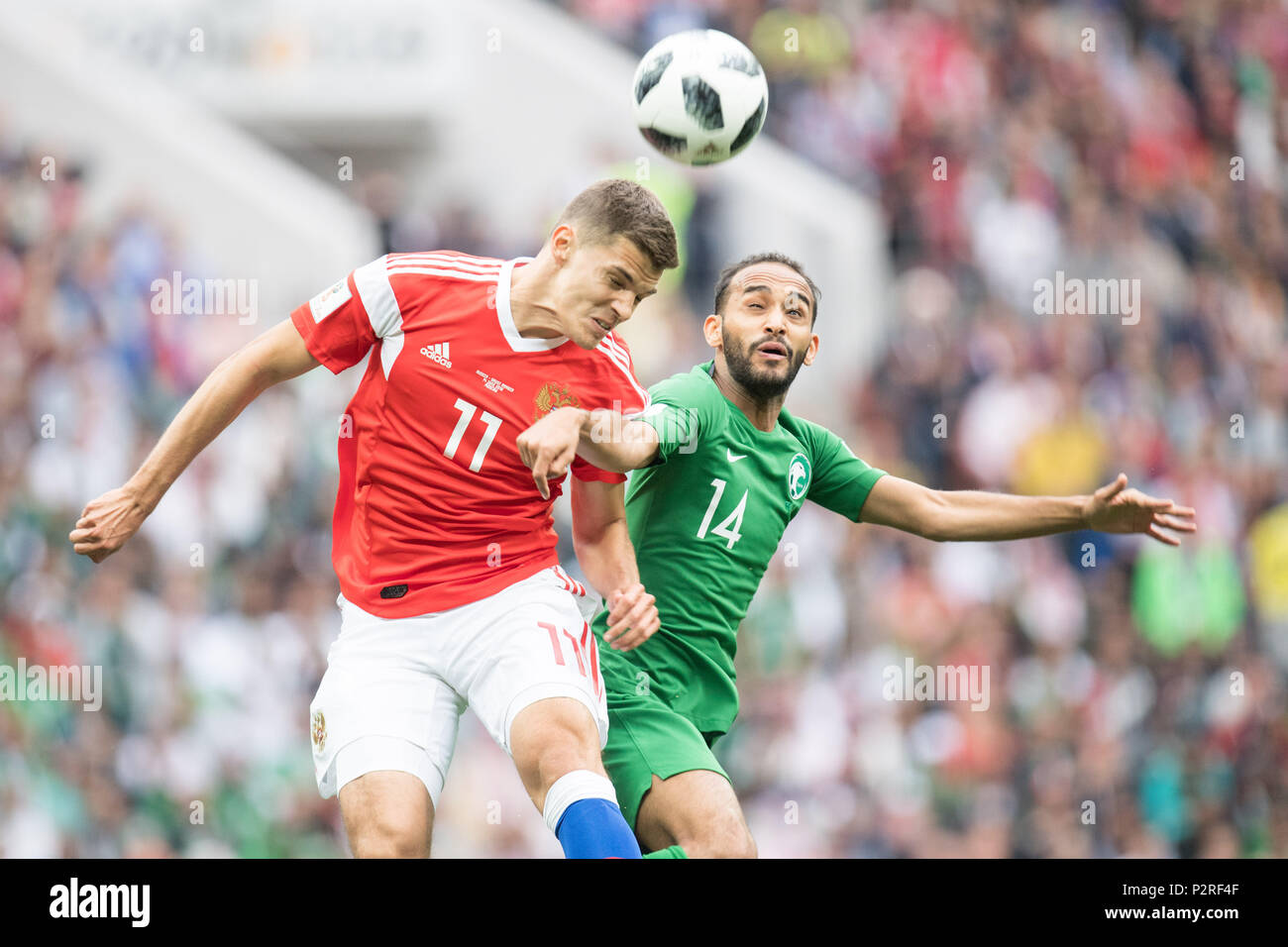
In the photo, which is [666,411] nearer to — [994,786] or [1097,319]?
[994,786]

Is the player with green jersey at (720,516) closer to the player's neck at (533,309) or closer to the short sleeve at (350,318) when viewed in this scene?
the player's neck at (533,309)

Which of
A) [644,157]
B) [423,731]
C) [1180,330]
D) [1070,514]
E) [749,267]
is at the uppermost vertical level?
[644,157]

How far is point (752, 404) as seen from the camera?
5.28 metres

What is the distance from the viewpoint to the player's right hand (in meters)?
4.50

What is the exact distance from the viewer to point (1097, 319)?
11.0 meters

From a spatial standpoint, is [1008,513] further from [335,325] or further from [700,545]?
[335,325]

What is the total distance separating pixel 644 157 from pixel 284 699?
4969mm

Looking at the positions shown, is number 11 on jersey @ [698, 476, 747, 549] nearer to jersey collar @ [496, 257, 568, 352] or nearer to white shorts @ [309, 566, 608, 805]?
white shorts @ [309, 566, 608, 805]

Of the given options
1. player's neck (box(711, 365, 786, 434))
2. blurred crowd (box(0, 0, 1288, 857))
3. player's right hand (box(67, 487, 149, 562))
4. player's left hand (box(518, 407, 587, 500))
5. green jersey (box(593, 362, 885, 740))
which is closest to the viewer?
player's left hand (box(518, 407, 587, 500))

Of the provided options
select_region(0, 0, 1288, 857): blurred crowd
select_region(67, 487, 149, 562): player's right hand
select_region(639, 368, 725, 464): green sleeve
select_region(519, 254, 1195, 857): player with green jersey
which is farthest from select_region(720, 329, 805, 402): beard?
select_region(0, 0, 1288, 857): blurred crowd

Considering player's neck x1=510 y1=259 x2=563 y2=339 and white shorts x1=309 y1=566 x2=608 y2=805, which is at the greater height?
player's neck x1=510 y1=259 x2=563 y2=339

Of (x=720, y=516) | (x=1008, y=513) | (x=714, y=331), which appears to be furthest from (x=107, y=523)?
(x=1008, y=513)
